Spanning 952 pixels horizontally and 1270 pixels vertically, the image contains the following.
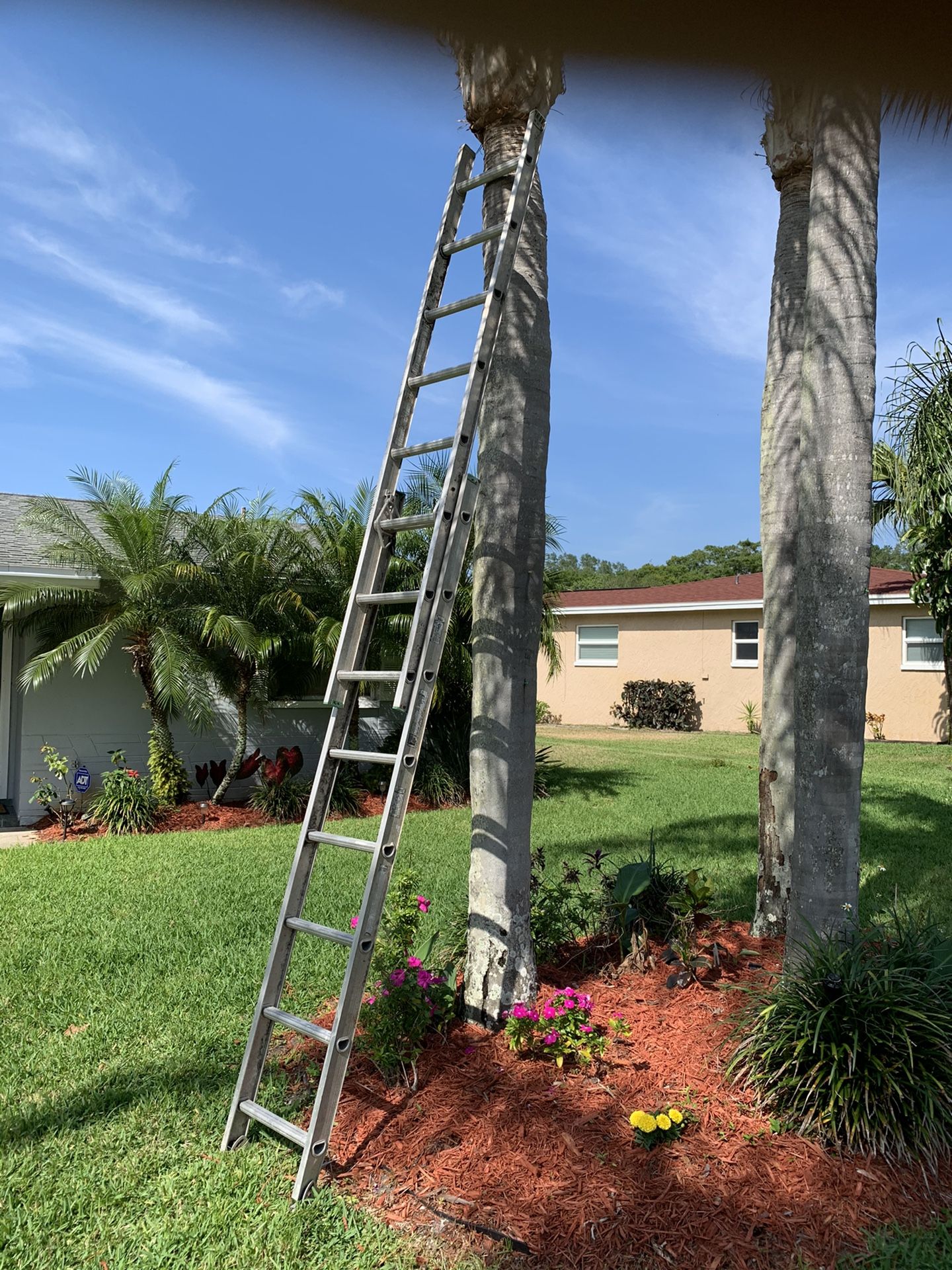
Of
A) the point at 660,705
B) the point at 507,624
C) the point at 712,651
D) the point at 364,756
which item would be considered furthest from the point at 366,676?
the point at 660,705

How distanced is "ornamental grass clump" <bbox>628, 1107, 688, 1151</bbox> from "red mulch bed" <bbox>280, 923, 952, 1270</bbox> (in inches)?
1.2

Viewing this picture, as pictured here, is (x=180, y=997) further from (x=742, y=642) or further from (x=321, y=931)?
(x=742, y=642)

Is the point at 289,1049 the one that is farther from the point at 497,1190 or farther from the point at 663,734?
the point at 663,734

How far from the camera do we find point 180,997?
5.38 m

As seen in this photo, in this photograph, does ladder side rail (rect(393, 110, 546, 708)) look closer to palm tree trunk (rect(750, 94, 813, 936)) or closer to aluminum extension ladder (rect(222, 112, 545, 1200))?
aluminum extension ladder (rect(222, 112, 545, 1200))

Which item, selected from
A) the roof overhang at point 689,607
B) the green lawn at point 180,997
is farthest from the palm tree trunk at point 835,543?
the roof overhang at point 689,607

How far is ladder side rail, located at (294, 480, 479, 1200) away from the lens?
338cm

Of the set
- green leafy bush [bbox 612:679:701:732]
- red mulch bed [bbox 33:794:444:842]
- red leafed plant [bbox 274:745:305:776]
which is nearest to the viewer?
red mulch bed [bbox 33:794:444:842]

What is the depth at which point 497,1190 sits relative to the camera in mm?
3365

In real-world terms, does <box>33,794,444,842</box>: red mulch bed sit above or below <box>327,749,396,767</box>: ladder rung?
below

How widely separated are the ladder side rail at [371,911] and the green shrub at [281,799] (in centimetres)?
811

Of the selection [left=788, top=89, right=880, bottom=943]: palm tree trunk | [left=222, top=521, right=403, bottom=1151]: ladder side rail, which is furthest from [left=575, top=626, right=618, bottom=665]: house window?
[left=222, top=521, right=403, bottom=1151]: ladder side rail

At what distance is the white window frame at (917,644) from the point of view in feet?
68.1

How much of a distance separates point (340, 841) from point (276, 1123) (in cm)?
101
